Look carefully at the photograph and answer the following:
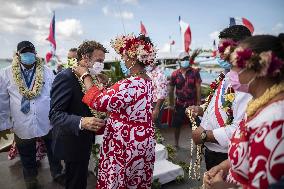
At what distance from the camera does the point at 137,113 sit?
2.96 meters

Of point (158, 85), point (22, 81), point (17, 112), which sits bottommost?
point (17, 112)

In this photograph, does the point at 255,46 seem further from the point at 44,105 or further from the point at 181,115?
the point at 181,115

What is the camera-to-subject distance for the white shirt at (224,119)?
2330 millimetres

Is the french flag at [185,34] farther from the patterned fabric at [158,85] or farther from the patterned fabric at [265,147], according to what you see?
the patterned fabric at [265,147]

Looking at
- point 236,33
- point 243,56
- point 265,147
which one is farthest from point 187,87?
point 265,147

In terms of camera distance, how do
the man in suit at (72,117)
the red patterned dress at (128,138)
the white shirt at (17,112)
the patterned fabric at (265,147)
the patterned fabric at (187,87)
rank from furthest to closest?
1. the patterned fabric at (187,87)
2. the white shirt at (17,112)
3. the man in suit at (72,117)
4. the red patterned dress at (128,138)
5. the patterned fabric at (265,147)

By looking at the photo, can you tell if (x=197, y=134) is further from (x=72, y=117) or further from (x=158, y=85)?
(x=158, y=85)

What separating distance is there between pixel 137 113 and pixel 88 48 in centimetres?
91

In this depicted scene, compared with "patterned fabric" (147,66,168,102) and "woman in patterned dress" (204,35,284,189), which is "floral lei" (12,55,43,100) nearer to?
"patterned fabric" (147,66,168,102)

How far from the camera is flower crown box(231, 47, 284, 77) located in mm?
1571

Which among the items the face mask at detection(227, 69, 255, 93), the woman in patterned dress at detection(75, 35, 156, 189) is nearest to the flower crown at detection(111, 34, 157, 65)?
the woman in patterned dress at detection(75, 35, 156, 189)

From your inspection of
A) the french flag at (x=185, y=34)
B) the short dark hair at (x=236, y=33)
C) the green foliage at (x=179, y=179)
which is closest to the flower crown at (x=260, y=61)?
the short dark hair at (x=236, y=33)

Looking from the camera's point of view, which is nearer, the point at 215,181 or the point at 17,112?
the point at 215,181

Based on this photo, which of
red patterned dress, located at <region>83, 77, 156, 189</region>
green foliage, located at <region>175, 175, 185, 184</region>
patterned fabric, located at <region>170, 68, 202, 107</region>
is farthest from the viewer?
patterned fabric, located at <region>170, 68, 202, 107</region>
